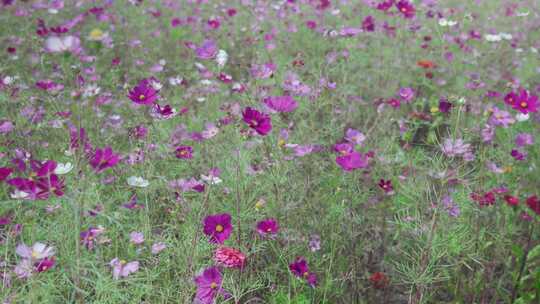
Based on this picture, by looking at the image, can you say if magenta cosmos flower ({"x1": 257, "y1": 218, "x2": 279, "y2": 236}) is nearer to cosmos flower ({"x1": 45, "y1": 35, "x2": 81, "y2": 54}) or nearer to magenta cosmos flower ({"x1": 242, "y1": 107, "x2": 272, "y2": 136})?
magenta cosmos flower ({"x1": 242, "y1": 107, "x2": 272, "y2": 136})

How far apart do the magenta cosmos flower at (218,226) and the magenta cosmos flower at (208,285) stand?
0.36 ft

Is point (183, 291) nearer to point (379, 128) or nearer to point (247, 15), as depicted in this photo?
point (379, 128)

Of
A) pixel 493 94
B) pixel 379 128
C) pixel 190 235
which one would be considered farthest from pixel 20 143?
pixel 493 94

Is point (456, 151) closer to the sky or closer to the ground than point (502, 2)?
closer to the sky

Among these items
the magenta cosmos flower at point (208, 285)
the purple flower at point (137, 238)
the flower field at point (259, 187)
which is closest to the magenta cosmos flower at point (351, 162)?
the flower field at point (259, 187)

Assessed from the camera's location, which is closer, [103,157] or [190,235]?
[103,157]

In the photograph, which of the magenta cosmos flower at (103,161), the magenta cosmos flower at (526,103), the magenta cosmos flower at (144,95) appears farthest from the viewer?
the magenta cosmos flower at (526,103)

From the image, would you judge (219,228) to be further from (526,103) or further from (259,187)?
(526,103)

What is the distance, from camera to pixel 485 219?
1.77m

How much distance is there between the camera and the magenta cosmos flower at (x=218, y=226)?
4.08ft

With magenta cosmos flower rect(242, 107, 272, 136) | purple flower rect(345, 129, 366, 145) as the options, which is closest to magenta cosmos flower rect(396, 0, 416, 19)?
purple flower rect(345, 129, 366, 145)

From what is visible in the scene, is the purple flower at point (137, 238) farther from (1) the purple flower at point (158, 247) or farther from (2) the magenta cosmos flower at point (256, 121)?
(2) the magenta cosmos flower at point (256, 121)

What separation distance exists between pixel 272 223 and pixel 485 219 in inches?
35.5

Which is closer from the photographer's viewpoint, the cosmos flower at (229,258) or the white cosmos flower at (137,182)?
the cosmos flower at (229,258)
